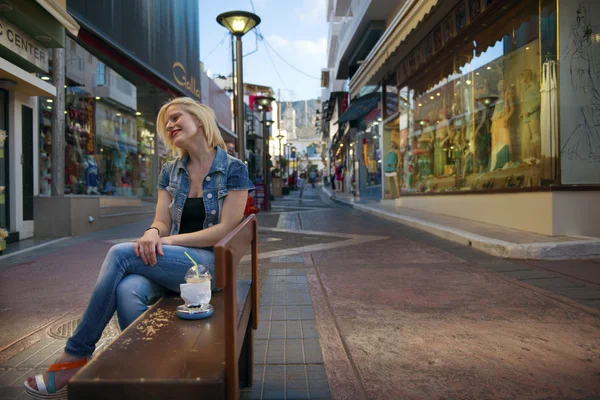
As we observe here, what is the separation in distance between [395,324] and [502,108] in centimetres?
615

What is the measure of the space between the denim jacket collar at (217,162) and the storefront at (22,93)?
5.57 meters

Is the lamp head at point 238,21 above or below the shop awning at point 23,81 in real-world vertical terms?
above

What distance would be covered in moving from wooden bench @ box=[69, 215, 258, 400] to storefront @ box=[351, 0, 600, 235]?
567 centimetres

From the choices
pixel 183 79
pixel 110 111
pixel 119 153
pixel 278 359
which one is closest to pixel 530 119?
pixel 278 359

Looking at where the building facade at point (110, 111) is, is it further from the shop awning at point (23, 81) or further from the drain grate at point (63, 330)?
the drain grate at point (63, 330)

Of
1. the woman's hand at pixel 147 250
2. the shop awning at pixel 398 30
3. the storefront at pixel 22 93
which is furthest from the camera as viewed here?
the shop awning at pixel 398 30

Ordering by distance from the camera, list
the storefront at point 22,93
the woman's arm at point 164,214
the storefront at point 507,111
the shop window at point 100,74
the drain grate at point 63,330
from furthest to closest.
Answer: the shop window at point 100,74 → the storefront at point 22,93 → the storefront at point 507,111 → the drain grate at point 63,330 → the woman's arm at point 164,214

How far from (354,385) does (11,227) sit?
294 inches

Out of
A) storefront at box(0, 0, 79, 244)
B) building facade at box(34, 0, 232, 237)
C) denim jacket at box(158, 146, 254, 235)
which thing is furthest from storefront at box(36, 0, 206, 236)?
denim jacket at box(158, 146, 254, 235)

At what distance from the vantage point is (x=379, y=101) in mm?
17328

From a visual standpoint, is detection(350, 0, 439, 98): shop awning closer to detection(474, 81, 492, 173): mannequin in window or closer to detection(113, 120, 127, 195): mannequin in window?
detection(474, 81, 492, 173): mannequin in window

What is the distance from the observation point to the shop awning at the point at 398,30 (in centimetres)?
803

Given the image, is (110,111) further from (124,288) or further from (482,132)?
(124,288)

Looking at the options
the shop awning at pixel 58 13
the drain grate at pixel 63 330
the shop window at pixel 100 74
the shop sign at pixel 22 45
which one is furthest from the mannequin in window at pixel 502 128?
the shop window at pixel 100 74
